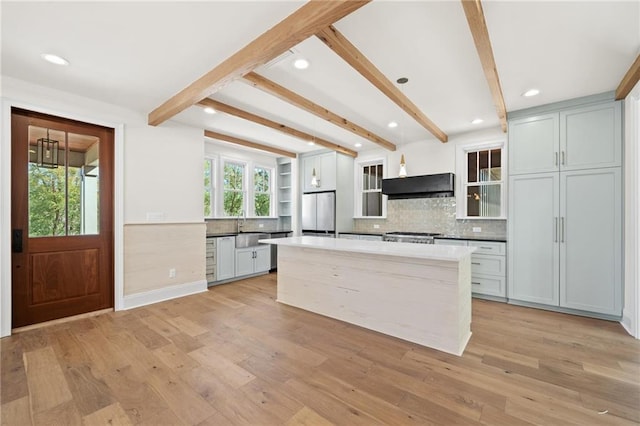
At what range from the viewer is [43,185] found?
3096 millimetres

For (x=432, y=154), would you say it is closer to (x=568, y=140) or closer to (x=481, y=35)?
(x=568, y=140)

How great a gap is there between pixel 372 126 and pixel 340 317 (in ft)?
9.62

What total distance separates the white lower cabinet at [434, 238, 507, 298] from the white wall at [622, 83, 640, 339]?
45.9 inches

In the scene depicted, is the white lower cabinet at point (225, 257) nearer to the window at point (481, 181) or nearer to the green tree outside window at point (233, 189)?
the green tree outside window at point (233, 189)

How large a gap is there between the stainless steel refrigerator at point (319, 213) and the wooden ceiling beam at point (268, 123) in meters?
0.96

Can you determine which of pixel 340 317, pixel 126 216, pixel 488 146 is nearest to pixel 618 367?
pixel 340 317

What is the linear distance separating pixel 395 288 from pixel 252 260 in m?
3.34

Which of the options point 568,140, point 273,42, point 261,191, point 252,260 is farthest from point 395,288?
point 261,191

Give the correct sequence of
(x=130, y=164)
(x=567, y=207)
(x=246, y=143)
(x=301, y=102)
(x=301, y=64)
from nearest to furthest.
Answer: (x=301, y=64) < (x=301, y=102) < (x=567, y=207) < (x=130, y=164) < (x=246, y=143)

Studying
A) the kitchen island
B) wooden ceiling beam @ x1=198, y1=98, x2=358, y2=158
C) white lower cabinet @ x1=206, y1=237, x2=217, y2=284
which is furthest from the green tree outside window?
the kitchen island

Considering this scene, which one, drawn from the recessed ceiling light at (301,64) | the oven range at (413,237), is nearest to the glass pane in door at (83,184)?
the recessed ceiling light at (301,64)

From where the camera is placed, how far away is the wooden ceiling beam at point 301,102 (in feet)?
9.01

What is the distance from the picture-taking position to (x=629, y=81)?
2.72 m

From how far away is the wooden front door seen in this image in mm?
2934
